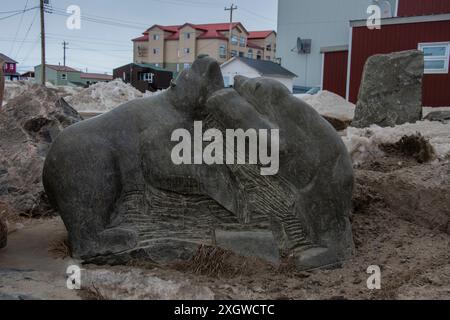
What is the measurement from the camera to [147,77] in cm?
2819

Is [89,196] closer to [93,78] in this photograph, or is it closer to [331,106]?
[331,106]

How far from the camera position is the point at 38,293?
105 inches

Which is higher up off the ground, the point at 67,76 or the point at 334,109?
the point at 67,76

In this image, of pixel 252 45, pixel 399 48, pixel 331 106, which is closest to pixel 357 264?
pixel 331 106

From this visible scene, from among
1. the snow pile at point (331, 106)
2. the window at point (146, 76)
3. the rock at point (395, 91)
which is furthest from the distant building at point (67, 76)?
the rock at point (395, 91)

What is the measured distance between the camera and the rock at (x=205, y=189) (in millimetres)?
3107

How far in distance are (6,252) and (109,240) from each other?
0.91 m

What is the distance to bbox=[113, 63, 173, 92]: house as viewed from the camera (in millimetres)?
27000

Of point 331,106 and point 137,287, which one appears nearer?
point 137,287

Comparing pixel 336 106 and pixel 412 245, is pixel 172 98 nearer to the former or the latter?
pixel 412 245

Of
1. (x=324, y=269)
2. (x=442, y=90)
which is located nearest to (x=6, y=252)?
(x=324, y=269)

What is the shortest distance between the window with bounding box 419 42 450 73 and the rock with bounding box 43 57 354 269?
9.73m

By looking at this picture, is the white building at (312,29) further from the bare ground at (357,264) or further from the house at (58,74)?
the house at (58,74)

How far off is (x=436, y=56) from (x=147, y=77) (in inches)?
760
